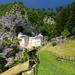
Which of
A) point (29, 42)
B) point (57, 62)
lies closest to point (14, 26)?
point (29, 42)

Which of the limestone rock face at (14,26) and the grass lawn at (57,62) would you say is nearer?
the grass lawn at (57,62)

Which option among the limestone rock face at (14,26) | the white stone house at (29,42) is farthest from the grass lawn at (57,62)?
the limestone rock face at (14,26)

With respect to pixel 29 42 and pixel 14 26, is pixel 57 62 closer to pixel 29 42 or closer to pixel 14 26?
pixel 29 42

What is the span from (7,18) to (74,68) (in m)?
52.3

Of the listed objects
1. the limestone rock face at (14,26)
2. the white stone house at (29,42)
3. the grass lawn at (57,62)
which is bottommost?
the grass lawn at (57,62)

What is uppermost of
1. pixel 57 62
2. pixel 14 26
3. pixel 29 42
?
pixel 14 26

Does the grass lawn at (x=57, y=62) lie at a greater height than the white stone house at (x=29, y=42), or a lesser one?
A: lesser

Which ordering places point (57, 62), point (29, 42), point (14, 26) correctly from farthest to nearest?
point (14, 26)
point (29, 42)
point (57, 62)

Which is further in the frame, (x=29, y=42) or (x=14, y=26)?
(x=14, y=26)

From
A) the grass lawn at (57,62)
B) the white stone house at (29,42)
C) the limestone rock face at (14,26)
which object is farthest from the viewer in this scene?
the limestone rock face at (14,26)

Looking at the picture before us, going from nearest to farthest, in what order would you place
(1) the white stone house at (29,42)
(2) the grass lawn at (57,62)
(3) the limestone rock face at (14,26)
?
(2) the grass lawn at (57,62)
(1) the white stone house at (29,42)
(3) the limestone rock face at (14,26)

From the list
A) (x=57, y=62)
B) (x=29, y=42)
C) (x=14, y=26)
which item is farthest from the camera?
(x=14, y=26)

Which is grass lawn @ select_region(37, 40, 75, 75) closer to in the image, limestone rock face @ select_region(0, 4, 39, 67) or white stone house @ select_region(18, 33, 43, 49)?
white stone house @ select_region(18, 33, 43, 49)

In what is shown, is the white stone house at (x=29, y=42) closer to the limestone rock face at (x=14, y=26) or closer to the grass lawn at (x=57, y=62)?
the limestone rock face at (x=14, y=26)
